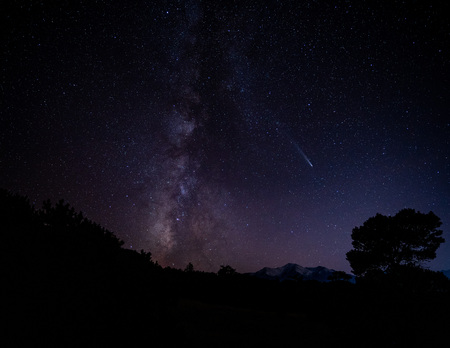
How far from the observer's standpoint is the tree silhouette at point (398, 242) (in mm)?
16031

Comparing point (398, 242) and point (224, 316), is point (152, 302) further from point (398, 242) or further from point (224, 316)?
point (398, 242)

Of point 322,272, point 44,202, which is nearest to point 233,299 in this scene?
point 44,202

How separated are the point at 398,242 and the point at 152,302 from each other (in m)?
19.7

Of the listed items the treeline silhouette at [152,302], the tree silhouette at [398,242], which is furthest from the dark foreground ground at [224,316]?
the tree silhouette at [398,242]

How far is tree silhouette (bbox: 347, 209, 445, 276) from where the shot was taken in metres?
16.0

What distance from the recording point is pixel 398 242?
53.5 ft

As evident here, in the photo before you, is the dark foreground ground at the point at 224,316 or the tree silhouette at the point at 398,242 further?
the tree silhouette at the point at 398,242

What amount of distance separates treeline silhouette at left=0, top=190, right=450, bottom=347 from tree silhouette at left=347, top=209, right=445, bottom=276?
1.25 m

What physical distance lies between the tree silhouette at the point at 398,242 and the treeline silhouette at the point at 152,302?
4.11ft

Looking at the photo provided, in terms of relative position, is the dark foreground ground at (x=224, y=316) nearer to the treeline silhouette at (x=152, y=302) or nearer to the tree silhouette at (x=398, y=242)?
the treeline silhouette at (x=152, y=302)

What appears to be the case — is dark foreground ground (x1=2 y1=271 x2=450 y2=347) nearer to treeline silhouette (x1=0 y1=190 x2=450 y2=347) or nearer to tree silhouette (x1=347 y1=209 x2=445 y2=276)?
treeline silhouette (x1=0 y1=190 x2=450 y2=347)

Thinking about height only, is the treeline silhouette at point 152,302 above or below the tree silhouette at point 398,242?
below

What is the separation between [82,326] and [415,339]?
10.6 meters

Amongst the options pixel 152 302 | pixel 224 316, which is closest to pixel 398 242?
pixel 224 316
